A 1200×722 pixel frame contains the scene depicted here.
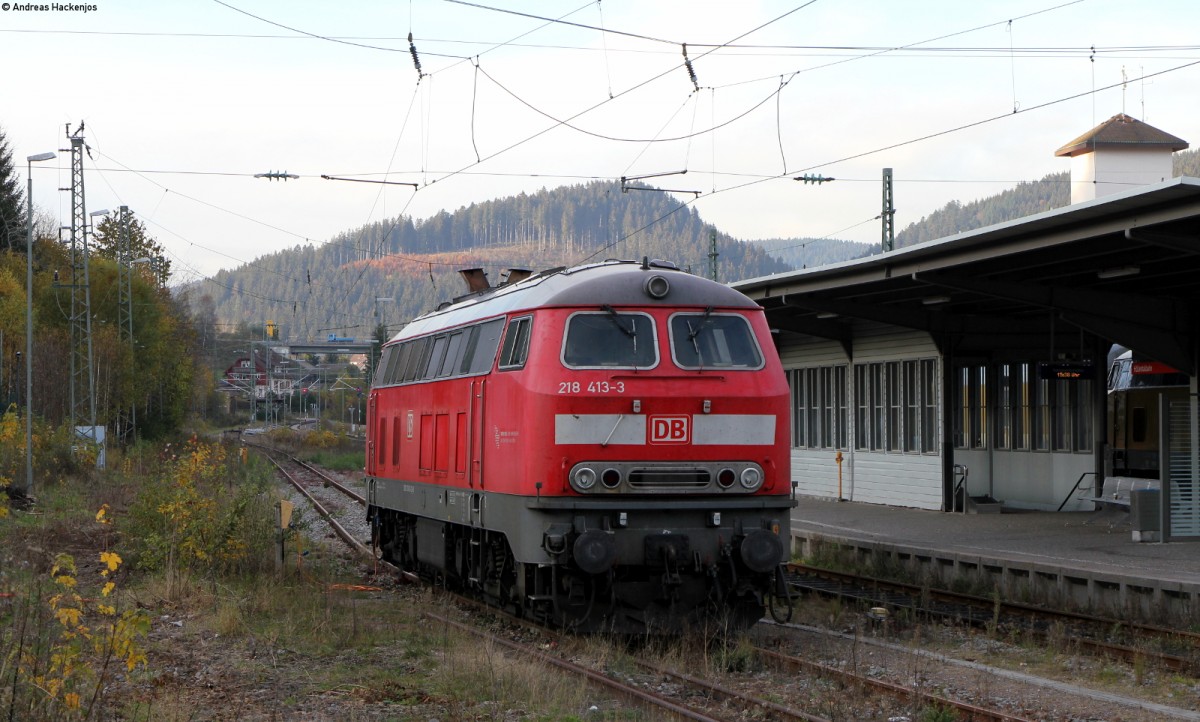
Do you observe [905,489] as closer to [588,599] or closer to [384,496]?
[384,496]

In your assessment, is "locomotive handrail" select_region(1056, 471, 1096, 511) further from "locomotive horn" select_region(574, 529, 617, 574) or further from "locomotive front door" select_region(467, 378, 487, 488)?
"locomotive horn" select_region(574, 529, 617, 574)

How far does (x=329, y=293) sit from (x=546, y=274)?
544 feet

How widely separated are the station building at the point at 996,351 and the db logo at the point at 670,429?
4410 mm

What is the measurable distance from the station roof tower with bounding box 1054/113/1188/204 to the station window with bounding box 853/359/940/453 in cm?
5364

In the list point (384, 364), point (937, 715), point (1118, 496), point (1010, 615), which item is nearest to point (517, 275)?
point (384, 364)

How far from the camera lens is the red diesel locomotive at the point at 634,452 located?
11.2m

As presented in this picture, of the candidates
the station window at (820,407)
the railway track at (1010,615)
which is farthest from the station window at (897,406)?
the railway track at (1010,615)

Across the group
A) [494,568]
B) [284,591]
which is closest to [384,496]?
[284,591]

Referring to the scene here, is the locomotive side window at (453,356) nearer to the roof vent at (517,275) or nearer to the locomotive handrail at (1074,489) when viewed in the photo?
the roof vent at (517,275)

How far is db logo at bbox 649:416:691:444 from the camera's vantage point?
1146cm

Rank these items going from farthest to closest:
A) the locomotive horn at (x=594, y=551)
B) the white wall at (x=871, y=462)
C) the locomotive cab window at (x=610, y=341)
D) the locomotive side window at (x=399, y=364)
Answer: the white wall at (x=871, y=462), the locomotive side window at (x=399, y=364), the locomotive cab window at (x=610, y=341), the locomotive horn at (x=594, y=551)

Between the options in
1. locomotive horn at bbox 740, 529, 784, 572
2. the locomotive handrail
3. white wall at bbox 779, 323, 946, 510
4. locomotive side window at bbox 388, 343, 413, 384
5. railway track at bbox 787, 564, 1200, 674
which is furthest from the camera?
white wall at bbox 779, 323, 946, 510

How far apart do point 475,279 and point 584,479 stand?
631cm

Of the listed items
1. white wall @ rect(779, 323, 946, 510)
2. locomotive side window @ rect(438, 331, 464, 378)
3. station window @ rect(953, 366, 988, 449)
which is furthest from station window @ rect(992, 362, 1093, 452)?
locomotive side window @ rect(438, 331, 464, 378)
